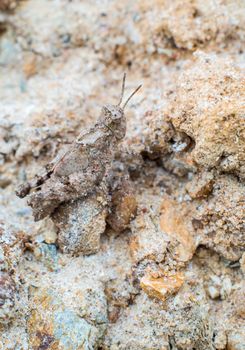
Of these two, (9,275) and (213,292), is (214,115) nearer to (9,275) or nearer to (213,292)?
(213,292)

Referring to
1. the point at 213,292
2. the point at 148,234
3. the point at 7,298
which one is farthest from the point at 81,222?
the point at 213,292

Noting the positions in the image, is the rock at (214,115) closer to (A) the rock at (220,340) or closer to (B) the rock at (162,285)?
(B) the rock at (162,285)

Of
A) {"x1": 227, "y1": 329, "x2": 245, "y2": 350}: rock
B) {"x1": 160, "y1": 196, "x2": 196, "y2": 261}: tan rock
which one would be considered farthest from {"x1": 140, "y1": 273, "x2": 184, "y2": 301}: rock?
{"x1": 227, "y1": 329, "x2": 245, "y2": 350}: rock

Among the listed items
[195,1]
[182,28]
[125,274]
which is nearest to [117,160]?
[125,274]

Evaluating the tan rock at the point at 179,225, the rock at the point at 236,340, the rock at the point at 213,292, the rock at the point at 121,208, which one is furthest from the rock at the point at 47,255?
the rock at the point at 236,340

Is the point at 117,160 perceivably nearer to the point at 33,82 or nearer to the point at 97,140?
the point at 97,140

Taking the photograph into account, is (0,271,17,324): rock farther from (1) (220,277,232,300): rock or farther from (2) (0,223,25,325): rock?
(1) (220,277,232,300): rock
